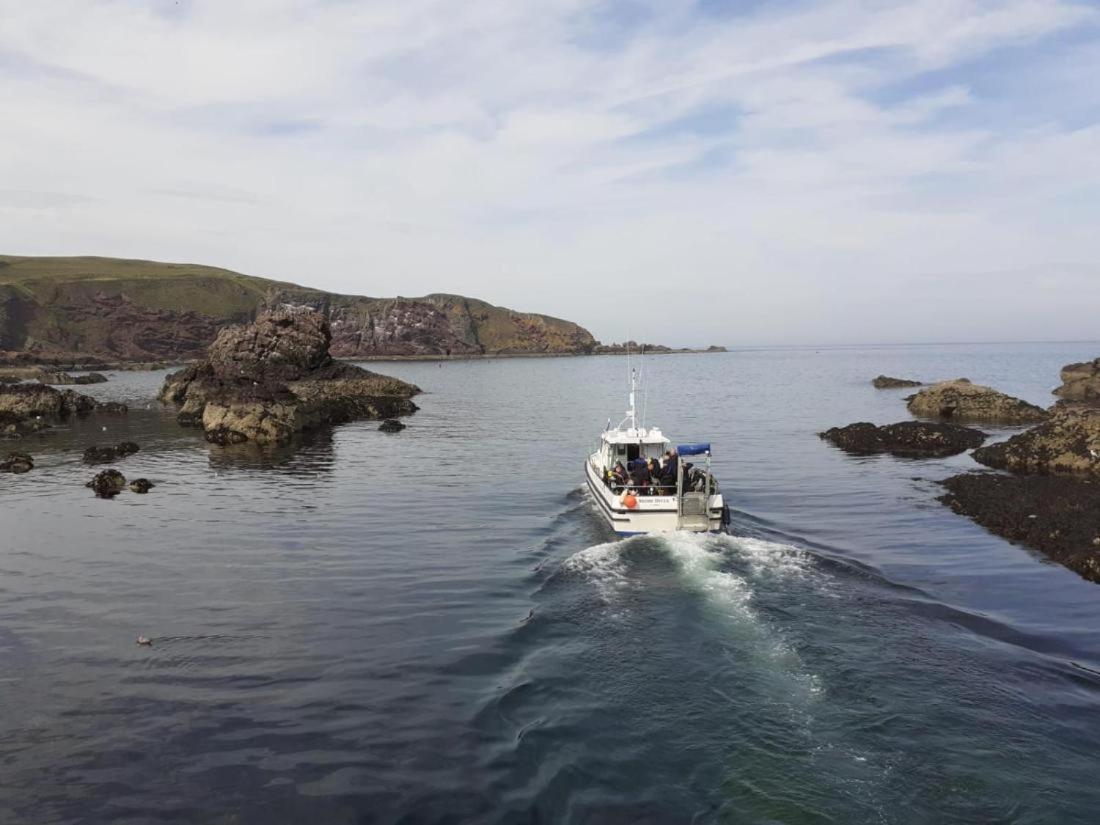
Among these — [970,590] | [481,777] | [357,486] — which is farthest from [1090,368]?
[481,777]

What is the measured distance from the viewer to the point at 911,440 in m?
49.6

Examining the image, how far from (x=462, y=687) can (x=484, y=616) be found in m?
4.32

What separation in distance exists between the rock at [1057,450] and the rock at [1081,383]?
42.9 m

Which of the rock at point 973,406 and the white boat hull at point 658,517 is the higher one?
the rock at point 973,406

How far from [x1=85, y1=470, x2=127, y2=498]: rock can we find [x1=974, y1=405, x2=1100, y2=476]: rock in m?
47.3

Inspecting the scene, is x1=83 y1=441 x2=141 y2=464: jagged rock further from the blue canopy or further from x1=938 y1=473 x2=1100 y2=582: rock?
x1=938 y1=473 x2=1100 y2=582: rock

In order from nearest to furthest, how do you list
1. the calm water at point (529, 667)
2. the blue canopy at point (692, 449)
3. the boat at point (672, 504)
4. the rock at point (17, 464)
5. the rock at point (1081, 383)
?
the calm water at point (529, 667)
the boat at point (672, 504)
the blue canopy at point (692, 449)
the rock at point (17, 464)
the rock at point (1081, 383)

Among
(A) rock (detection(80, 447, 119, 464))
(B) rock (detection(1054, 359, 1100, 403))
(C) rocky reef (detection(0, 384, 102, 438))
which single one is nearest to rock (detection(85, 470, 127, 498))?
(A) rock (detection(80, 447, 119, 464))

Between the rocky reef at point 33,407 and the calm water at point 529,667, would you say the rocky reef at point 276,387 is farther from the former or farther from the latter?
the calm water at point 529,667

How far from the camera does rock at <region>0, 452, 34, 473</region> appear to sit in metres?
41.8

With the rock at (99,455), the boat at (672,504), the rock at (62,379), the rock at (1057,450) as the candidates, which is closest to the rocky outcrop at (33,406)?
the rock at (99,455)

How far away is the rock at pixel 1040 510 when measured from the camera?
2509cm

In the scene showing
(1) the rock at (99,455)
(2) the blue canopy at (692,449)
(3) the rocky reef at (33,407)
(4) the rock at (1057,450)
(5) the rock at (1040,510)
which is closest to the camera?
(5) the rock at (1040,510)

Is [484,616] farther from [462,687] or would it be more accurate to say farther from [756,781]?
[756,781]
